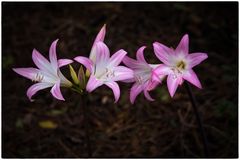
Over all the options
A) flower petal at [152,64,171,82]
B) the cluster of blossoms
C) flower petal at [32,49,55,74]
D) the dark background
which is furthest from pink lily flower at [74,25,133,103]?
the dark background

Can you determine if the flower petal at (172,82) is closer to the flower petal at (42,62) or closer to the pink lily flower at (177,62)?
the pink lily flower at (177,62)

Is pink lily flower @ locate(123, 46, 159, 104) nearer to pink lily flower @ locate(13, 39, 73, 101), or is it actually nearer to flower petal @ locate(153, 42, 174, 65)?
flower petal @ locate(153, 42, 174, 65)

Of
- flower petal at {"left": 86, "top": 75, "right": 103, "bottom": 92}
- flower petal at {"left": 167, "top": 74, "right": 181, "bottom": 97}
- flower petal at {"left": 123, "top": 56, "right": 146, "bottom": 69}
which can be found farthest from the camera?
flower petal at {"left": 123, "top": 56, "right": 146, "bottom": 69}

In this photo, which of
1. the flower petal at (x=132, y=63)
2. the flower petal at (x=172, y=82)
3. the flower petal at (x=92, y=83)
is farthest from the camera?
the flower petal at (x=132, y=63)

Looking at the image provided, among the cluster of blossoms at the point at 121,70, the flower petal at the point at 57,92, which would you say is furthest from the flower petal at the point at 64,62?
Result: the flower petal at the point at 57,92

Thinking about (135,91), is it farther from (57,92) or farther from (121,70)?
(57,92)

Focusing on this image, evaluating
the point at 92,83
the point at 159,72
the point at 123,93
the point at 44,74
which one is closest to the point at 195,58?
the point at 159,72

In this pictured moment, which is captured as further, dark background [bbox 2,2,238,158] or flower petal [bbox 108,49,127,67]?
dark background [bbox 2,2,238,158]

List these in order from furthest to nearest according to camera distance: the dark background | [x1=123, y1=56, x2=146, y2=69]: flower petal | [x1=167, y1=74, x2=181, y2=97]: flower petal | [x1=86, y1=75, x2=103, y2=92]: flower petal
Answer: the dark background → [x1=123, y1=56, x2=146, y2=69]: flower petal → [x1=167, y1=74, x2=181, y2=97]: flower petal → [x1=86, y1=75, x2=103, y2=92]: flower petal
